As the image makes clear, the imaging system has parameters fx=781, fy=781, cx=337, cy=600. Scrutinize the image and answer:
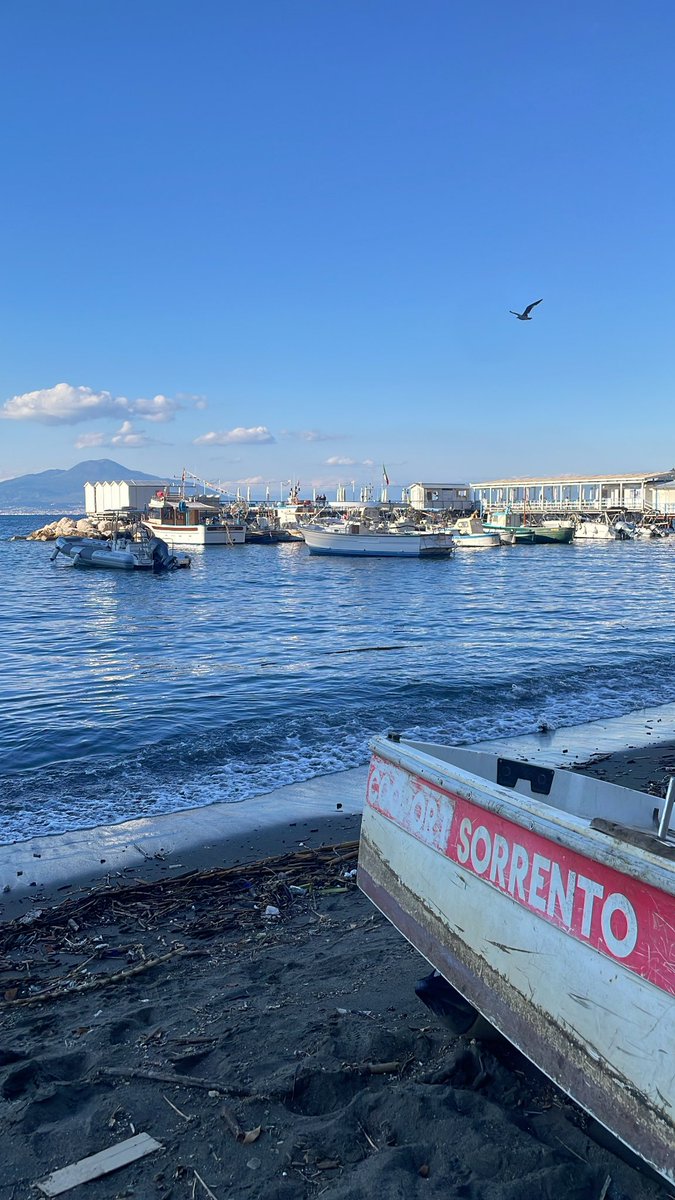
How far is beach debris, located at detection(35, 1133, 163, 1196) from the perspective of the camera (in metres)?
3.17

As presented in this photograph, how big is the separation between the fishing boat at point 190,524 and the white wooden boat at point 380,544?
1728cm

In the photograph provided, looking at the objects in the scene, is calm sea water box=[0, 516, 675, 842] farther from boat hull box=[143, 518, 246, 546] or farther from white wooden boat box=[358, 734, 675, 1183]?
boat hull box=[143, 518, 246, 546]

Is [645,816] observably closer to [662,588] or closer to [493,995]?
[493,995]

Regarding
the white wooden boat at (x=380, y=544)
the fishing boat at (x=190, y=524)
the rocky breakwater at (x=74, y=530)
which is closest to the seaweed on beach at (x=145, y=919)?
the white wooden boat at (x=380, y=544)

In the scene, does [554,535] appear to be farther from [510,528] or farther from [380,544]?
[380,544]

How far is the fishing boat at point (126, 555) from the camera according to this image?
51469mm

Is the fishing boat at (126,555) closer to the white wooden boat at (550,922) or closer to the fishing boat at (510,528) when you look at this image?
the fishing boat at (510,528)

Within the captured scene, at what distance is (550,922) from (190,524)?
8854 centimetres

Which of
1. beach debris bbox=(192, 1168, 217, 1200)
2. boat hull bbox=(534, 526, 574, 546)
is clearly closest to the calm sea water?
beach debris bbox=(192, 1168, 217, 1200)

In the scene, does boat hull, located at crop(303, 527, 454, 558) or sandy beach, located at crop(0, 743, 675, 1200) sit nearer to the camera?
sandy beach, located at crop(0, 743, 675, 1200)

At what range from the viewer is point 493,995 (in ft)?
10.9

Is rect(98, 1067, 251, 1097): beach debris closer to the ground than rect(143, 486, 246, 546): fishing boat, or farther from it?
closer to the ground

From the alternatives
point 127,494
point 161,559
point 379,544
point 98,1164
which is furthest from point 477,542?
point 98,1164

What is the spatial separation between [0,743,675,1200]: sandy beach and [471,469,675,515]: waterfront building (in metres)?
103
